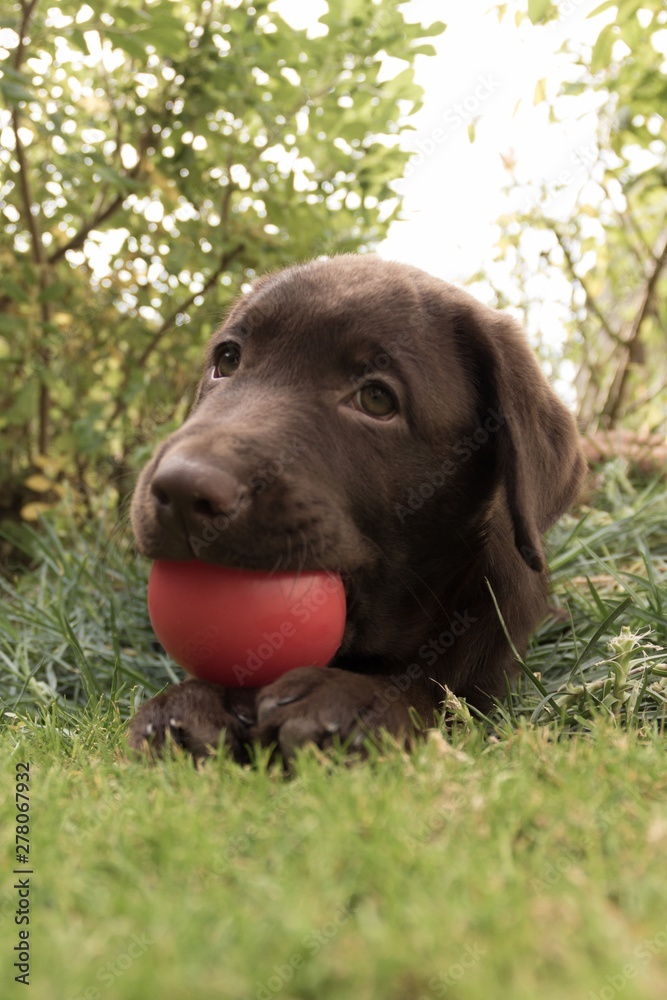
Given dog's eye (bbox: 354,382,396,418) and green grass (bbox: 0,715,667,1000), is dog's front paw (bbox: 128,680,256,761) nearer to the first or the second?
green grass (bbox: 0,715,667,1000)

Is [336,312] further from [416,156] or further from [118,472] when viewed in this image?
[118,472]

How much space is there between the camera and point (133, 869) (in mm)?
1409

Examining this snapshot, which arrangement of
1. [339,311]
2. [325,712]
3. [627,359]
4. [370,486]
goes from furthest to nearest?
[627,359], [339,311], [370,486], [325,712]

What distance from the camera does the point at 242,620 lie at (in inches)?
89.7

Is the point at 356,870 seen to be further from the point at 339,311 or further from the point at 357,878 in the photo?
the point at 339,311

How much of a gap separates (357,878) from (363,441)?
1.46m

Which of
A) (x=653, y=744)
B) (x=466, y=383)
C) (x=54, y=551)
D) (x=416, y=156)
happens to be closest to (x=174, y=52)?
(x=416, y=156)

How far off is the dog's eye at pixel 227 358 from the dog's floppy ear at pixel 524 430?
70cm

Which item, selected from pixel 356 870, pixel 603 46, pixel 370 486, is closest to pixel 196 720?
pixel 370 486

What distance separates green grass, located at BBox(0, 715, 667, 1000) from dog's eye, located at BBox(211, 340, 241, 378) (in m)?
1.41

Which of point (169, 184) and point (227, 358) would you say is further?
point (169, 184)

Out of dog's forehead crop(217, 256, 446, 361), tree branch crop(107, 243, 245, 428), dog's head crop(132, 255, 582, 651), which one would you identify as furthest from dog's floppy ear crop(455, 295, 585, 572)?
tree branch crop(107, 243, 245, 428)

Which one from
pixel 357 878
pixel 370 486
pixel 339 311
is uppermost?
pixel 339 311

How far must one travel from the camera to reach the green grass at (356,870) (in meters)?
1.10
